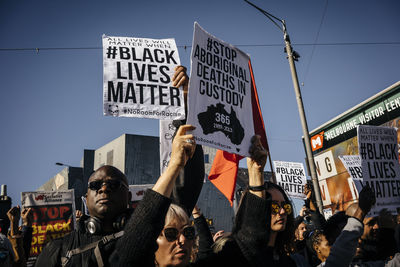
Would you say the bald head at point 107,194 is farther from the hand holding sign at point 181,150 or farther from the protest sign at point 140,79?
the protest sign at point 140,79

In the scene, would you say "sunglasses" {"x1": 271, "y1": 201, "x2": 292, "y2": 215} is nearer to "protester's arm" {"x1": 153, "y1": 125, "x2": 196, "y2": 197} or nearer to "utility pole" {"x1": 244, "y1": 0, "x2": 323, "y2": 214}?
"protester's arm" {"x1": 153, "y1": 125, "x2": 196, "y2": 197}

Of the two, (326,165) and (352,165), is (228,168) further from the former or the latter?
(326,165)

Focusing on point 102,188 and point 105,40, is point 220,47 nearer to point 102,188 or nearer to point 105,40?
point 105,40

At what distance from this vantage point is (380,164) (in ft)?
16.8

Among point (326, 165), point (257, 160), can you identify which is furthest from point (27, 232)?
point (326, 165)

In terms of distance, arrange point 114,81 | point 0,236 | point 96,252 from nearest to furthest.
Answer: point 96,252, point 114,81, point 0,236

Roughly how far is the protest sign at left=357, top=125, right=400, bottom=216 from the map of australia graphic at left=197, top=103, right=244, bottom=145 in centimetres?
242

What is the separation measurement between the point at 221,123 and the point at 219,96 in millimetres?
294

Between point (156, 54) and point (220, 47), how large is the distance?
73 centimetres

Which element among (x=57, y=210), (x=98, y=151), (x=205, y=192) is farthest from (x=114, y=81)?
(x=98, y=151)

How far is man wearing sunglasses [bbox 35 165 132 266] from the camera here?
2244mm

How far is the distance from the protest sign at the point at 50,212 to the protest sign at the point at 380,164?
18.4ft

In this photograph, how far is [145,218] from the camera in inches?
76.5

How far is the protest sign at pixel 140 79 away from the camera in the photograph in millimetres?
3523
